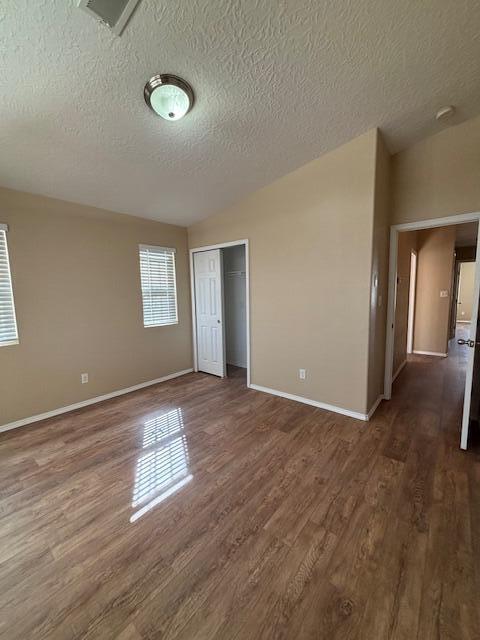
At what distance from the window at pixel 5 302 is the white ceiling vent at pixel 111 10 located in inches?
87.0

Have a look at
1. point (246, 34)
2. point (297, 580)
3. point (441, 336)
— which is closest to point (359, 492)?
point (297, 580)

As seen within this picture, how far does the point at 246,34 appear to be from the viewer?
1522mm

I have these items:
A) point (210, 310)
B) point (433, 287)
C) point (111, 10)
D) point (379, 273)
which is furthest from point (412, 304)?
point (111, 10)

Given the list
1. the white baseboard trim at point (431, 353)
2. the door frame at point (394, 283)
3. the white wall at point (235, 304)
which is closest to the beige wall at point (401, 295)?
the door frame at point (394, 283)

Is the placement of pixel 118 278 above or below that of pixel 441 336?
above

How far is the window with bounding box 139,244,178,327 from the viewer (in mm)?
3910

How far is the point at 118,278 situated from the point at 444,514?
3.99 meters

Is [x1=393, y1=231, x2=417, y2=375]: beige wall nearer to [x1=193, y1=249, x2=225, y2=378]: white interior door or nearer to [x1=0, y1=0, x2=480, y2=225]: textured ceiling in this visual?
[x1=0, y1=0, x2=480, y2=225]: textured ceiling

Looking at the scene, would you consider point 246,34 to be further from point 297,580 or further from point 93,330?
point 93,330

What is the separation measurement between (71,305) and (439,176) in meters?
4.43

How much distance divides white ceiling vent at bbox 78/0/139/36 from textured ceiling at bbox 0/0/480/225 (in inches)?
1.7

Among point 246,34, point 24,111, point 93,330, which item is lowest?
point 93,330

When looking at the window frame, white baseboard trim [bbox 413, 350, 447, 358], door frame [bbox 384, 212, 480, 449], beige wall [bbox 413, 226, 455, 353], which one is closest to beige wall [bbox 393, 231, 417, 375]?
door frame [bbox 384, 212, 480, 449]

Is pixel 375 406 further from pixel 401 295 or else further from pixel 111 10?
pixel 111 10
